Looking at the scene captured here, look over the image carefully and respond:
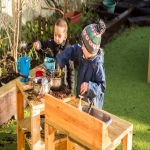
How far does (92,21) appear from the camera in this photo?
8.54 meters

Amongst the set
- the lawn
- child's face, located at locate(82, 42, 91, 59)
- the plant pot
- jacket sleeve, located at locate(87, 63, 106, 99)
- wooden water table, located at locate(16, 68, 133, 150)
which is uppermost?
child's face, located at locate(82, 42, 91, 59)

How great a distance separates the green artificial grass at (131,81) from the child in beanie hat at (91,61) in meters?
1.35

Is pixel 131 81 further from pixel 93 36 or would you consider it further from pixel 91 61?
pixel 93 36

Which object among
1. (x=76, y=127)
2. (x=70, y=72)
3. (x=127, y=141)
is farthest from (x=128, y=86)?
(x=76, y=127)

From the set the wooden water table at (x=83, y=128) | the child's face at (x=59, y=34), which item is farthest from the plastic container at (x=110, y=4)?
the wooden water table at (x=83, y=128)

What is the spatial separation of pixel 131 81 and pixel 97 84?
2724 mm

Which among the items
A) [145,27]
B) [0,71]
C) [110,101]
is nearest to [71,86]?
[110,101]

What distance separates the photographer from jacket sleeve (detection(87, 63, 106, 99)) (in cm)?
388

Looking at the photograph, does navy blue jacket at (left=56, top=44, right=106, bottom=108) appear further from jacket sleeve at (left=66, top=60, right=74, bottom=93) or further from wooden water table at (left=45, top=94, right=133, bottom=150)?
jacket sleeve at (left=66, top=60, right=74, bottom=93)

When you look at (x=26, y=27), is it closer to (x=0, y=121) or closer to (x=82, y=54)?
(x=0, y=121)

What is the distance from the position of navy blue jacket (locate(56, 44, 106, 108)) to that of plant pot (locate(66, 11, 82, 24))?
13.0 ft

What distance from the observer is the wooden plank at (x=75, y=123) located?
122 inches

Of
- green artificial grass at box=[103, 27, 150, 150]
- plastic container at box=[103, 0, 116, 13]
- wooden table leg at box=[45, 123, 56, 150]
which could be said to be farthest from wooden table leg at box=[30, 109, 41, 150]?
plastic container at box=[103, 0, 116, 13]

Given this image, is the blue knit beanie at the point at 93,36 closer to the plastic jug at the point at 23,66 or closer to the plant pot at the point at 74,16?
the plastic jug at the point at 23,66
